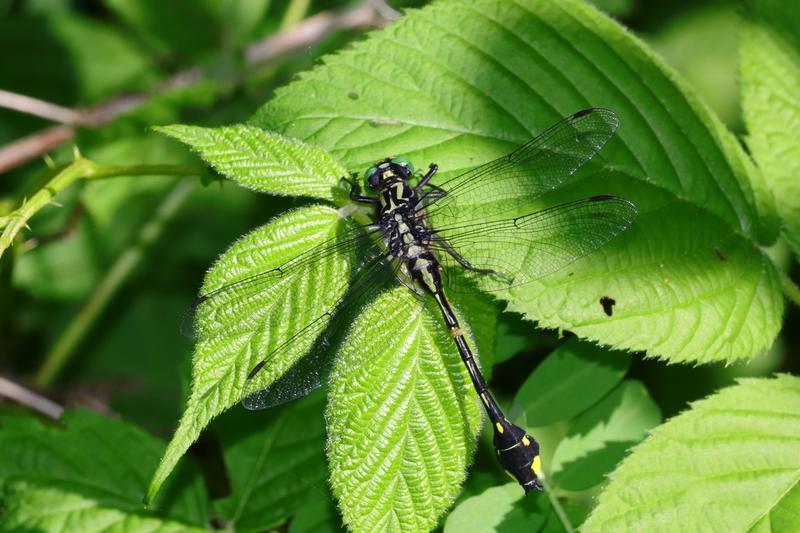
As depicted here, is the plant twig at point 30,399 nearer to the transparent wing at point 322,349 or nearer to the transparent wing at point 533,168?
the transparent wing at point 322,349

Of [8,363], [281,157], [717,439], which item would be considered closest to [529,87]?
[281,157]

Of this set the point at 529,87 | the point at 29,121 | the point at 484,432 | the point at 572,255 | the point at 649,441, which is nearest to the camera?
the point at 649,441

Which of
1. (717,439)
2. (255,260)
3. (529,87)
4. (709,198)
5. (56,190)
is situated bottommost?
(717,439)

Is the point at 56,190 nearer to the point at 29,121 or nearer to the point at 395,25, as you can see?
the point at 395,25

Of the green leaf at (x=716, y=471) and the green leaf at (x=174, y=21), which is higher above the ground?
the green leaf at (x=174, y=21)

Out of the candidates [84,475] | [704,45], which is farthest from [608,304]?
[704,45]

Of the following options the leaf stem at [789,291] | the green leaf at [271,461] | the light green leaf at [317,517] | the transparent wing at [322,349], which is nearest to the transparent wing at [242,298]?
the transparent wing at [322,349]

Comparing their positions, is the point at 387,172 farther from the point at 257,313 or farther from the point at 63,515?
the point at 63,515
